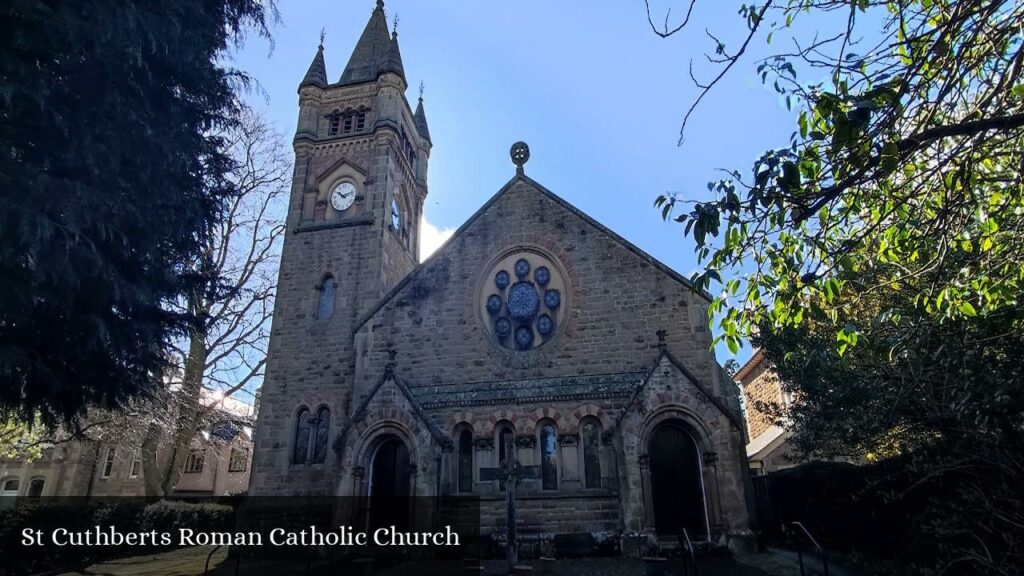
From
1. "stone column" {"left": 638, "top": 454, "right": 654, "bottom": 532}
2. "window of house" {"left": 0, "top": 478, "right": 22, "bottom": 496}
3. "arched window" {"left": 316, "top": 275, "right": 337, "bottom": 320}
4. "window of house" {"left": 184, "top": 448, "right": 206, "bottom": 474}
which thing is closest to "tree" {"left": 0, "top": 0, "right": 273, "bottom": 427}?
"arched window" {"left": 316, "top": 275, "right": 337, "bottom": 320}

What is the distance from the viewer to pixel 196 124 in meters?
9.60

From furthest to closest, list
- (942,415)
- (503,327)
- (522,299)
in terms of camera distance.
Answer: (522,299) → (503,327) → (942,415)

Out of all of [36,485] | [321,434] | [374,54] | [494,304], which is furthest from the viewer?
[36,485]

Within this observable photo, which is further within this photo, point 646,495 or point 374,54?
point 374,54

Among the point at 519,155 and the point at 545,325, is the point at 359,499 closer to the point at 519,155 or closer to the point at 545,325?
the point at 545,325

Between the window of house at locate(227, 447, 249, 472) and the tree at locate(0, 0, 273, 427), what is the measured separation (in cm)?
3663

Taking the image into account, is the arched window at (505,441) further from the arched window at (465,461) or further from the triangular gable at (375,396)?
the triangular gable at (375,396)

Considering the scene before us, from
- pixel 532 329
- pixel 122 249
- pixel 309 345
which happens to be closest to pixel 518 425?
pixel 532 329

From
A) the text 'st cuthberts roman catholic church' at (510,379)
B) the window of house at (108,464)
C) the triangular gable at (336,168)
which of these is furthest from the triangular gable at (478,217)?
the window of house at (108,464)

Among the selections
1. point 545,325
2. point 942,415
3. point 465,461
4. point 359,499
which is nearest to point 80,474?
point 359,499

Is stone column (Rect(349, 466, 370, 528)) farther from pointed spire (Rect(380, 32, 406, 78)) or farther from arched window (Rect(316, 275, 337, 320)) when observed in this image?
pointed spire (Rect(380, 32, 406, 78))

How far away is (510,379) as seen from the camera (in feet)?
49.2

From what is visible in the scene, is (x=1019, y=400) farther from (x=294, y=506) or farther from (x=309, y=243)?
(x=309, y=243)

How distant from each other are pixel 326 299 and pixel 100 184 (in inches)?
457
